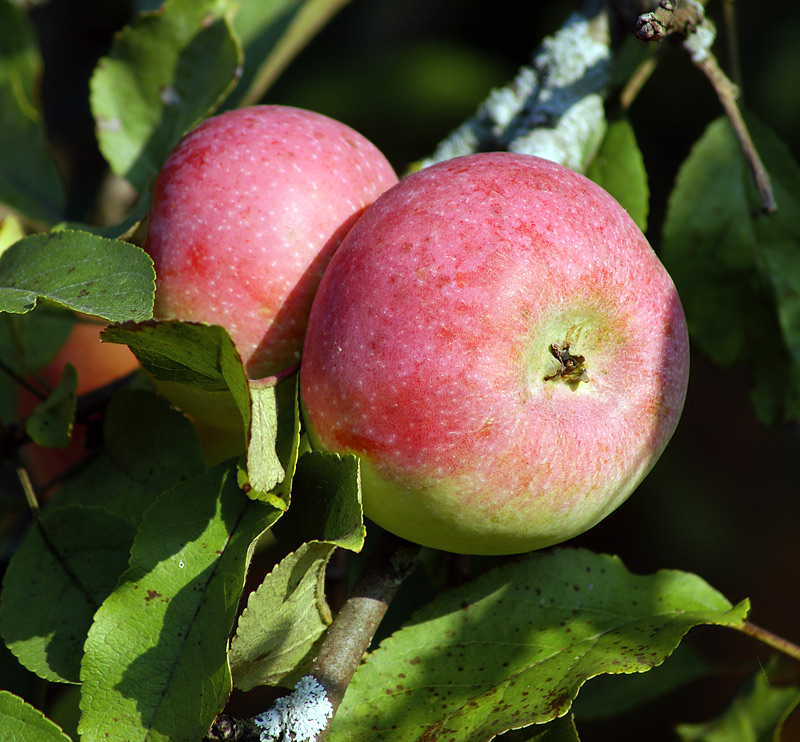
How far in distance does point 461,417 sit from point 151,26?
728 millimetres

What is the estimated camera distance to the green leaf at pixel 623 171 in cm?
90

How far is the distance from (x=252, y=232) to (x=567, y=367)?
0.97ft

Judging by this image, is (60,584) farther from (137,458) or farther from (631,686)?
(631,686)

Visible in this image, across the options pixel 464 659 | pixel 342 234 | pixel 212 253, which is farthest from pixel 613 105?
pixel 464 659

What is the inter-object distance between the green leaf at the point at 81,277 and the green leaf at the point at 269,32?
64cm

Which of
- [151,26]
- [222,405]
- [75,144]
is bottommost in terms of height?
[75,144]

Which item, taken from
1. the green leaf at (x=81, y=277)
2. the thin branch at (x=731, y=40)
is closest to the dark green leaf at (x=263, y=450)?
the green leaf at (x=81, y=277)

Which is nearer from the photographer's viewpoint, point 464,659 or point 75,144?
point 464,659

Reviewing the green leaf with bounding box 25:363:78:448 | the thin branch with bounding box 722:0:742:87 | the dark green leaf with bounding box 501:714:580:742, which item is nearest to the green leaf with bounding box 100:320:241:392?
the green leaf with bounding box 25:363:78:448

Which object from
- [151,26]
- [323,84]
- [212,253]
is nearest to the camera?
[212,253]

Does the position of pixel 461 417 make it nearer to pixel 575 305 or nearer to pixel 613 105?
pixel 575 305

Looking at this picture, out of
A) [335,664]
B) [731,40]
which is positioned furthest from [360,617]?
[731,40]

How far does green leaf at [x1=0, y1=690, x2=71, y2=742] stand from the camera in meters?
0.62

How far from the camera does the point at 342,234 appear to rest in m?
0.73
